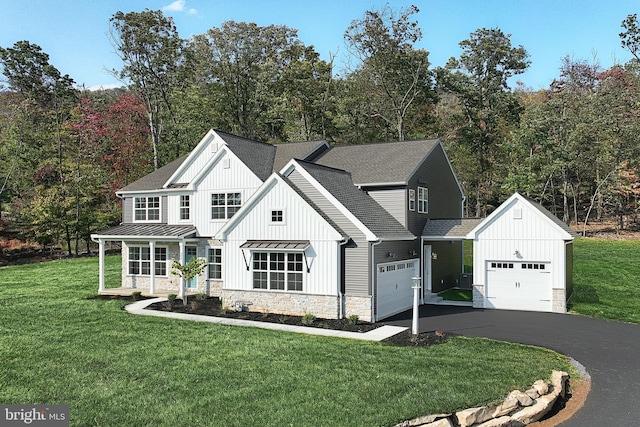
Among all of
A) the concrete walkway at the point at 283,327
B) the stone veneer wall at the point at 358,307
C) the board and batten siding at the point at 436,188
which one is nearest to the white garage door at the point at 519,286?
the board and batten siding at the point at 436,188

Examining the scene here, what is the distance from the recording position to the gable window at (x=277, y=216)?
1820 centimetres

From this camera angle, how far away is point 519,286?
19.6 meters

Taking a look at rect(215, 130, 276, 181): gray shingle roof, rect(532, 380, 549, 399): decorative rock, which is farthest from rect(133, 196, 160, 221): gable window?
rect(532, 380, 549, 399): decorative rock

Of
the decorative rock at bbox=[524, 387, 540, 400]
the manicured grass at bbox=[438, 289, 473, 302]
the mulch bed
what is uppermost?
the decorative rock at bbox=[524, 387, 540, 400]

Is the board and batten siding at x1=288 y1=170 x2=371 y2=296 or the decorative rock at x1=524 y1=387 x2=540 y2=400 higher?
the board and batten siding at x1=288 y1=170 x2=371 y2=296

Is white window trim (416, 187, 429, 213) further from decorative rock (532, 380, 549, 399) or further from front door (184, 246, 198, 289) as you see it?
decorative rock (532, 380, 549, 399)

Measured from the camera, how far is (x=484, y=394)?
364 inches

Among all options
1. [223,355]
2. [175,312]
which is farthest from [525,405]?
[175,312]

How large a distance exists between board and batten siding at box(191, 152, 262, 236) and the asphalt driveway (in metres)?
8.97

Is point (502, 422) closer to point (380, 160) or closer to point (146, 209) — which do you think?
point (380, 160)

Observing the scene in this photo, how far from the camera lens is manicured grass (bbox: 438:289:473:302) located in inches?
880

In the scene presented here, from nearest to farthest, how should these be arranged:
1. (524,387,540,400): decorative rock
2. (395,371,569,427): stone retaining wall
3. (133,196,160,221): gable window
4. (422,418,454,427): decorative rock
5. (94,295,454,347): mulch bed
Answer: (422,418,454,427): decorative rock, (395,371,569,427): stone retaining wall, (524,387,540,400): decorative rock, (94,295,454,347): mulch bed, (133,196,160,221): gable window

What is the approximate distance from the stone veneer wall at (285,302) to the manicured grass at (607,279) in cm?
992

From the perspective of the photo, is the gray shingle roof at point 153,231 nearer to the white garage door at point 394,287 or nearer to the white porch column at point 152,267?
the white porch column at point 152,267
